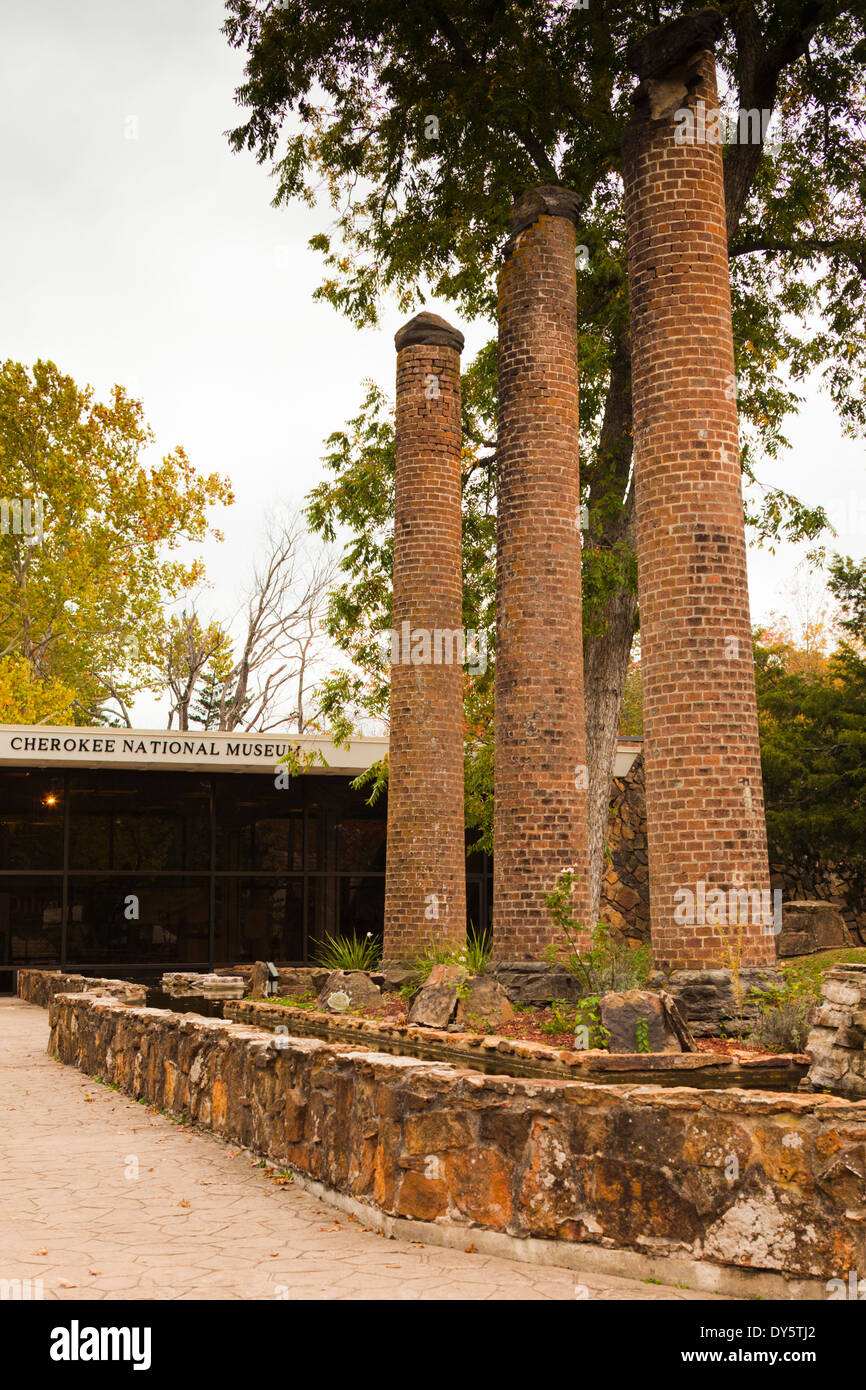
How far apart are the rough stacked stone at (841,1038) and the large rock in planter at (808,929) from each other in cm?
1036

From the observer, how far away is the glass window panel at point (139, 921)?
23516 millimetres

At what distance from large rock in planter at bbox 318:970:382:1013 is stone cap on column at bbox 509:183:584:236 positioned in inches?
329

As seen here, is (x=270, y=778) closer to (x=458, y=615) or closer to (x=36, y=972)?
(x=36, y=972)

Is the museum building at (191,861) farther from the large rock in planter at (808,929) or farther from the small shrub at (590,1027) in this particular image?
the small shrub at (590,1027)

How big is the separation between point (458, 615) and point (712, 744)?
6.16 m

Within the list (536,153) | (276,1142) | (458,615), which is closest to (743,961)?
(276,1142)

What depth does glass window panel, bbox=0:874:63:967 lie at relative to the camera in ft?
73.7

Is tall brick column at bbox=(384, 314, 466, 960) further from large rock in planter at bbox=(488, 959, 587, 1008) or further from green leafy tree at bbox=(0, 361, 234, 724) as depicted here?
green leafy tree at bbox=(0, 361, 234, 724)

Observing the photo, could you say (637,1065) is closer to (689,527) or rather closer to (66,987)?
(689,527)

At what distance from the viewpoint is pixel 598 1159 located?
4605mm

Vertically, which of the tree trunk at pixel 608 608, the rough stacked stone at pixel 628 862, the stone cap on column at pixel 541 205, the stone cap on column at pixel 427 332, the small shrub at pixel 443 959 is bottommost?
the small shrub at pixel 443 959

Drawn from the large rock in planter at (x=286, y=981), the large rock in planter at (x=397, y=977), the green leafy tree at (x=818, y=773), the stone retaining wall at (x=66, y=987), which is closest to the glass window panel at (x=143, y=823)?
the stone retaining wall at (x=66, y=987)

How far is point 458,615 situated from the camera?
1525cm

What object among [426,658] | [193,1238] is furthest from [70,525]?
[193,1238]
